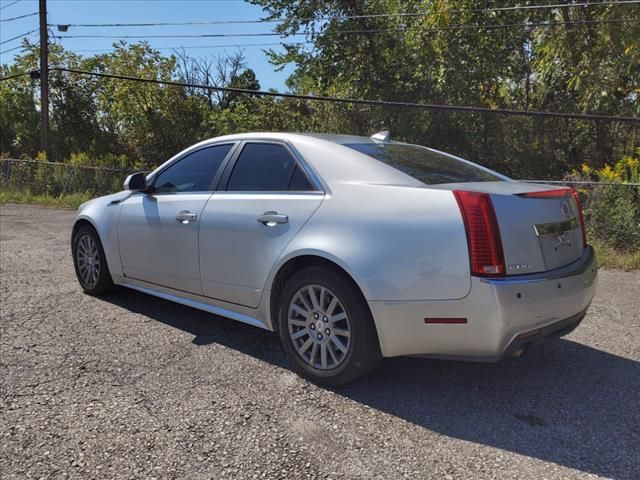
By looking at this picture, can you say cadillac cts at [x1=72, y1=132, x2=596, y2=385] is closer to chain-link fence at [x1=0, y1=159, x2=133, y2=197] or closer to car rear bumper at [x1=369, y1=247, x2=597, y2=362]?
car rear bumper at [x1=369, y1=247, x2=597, y2=362]

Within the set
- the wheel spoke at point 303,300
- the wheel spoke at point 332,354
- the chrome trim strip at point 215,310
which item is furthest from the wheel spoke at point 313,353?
the chrome trim strip at point 215,310

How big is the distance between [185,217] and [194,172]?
468 millimetres

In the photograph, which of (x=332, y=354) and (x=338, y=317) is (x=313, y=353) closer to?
(x=332, y=354)

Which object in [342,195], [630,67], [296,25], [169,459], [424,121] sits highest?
[296,25]

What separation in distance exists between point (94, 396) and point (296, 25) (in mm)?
14191

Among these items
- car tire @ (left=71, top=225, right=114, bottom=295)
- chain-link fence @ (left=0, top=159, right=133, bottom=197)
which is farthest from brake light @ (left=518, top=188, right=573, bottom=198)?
chain-link fence @ (left=0, top=159, right=133, bottom=197)

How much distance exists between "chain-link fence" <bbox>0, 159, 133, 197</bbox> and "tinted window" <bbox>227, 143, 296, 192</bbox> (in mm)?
12801

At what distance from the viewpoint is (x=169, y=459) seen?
2770 mm

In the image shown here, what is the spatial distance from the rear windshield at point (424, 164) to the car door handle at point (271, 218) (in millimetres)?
726

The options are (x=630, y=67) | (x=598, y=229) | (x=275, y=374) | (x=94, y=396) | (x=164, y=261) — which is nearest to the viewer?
(x=94, y=396)

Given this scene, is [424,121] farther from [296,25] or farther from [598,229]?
[598,229]

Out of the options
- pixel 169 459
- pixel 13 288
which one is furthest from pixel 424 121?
pixel 169 459

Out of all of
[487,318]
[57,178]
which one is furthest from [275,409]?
[57,178]

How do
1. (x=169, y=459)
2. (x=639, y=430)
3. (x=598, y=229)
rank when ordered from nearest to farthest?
(x=169, y=459), (x=639, y=430), (x=598, y=229)
